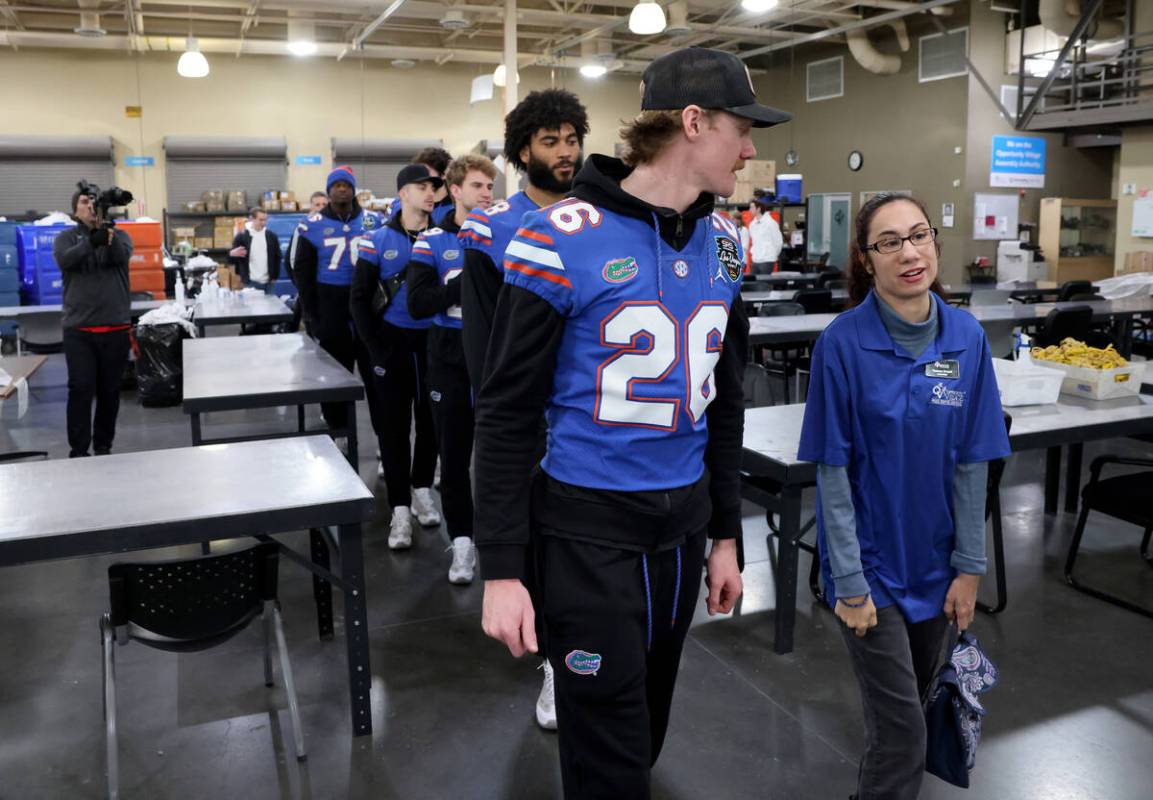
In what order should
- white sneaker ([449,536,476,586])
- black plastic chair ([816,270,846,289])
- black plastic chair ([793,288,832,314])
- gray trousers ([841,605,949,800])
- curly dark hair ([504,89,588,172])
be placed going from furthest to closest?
black plastic chair ([816,270,846,289]) → black plastic chair ([793,288,832,314]) → white sneaker ([449,536,476,586]) → curly dark hair ([504,89,588,172]) → gray trousers ([841,605,949,800])

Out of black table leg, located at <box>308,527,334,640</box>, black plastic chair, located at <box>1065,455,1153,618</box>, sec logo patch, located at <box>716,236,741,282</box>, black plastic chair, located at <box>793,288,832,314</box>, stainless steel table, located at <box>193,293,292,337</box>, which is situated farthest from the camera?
black plastic chair, located at <box>793,288,832,314</box>

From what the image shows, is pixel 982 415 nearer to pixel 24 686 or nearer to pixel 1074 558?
pixel 1074 558

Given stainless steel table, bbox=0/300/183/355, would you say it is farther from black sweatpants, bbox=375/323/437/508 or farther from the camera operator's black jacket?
black sweatpants, bbox=375/323/437/508

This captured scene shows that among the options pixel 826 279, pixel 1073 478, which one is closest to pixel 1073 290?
pixel 826 279

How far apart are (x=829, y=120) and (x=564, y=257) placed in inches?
605

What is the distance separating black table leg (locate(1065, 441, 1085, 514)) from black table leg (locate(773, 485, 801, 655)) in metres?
2.21

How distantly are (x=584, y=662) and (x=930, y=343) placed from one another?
3.18 ft

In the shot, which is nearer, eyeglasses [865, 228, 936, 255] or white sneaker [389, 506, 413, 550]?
eyeglasses [865, 228, 936, 255]

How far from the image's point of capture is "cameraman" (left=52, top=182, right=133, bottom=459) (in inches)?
208

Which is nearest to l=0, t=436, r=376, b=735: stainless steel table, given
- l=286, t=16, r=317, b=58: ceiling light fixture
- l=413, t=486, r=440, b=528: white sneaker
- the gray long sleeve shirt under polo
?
the gray long sleeve shirt under polo

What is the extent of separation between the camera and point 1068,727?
2795 mm

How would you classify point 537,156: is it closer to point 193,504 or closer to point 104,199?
point 193,504

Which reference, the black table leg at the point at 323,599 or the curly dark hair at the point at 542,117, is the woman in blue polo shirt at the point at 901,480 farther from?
the black table leg at the point at 323,599

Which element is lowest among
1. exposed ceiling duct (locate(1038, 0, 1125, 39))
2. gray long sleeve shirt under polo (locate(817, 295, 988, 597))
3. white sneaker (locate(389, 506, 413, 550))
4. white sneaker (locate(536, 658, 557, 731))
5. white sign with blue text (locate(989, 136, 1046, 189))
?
white sneaker (locate(536, 658, 557, 731))
